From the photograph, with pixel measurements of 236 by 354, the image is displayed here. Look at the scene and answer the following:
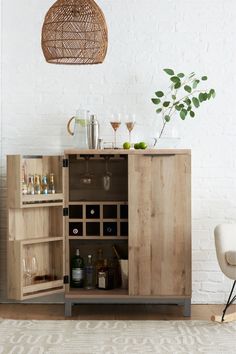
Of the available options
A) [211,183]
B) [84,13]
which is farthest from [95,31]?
[211,183]

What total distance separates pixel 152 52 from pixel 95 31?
6.78 ft

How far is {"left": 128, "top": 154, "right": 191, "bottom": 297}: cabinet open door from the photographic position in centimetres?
543

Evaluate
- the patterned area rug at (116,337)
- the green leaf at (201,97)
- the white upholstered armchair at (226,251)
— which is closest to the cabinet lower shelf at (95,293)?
the patterned area rug at (116,337)

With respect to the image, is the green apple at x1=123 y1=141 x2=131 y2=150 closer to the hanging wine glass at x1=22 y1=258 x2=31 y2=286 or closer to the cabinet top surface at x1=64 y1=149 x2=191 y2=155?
the cabinet top surface at x1=64 y1=149 x2=191 y2=155

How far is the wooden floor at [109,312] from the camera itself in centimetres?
548

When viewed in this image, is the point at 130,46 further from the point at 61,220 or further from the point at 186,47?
the point at 61,220

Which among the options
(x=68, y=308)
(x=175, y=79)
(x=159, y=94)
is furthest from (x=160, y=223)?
(x=175, y=79)

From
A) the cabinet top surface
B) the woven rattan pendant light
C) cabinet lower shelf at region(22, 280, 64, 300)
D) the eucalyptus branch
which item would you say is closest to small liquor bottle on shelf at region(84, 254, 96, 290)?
cabinet lower shelf at region(22, 280, 64, 300)

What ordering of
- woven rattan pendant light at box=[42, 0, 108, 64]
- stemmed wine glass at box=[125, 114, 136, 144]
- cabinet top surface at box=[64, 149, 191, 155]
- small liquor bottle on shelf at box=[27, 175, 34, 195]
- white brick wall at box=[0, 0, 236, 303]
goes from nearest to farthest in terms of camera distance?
woven rattan pendant light at box=[42, 0, 108, 64] → cabinet top surface at box=[64, 149, 191, 155] → small liquor bottle on shelf at box=[27, 175, 34, 195] → stemmed wine glass at box=[125, 114, 136, 144] → white brick wall at box=[0, 0, 236, 303]

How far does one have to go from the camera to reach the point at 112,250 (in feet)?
19.6

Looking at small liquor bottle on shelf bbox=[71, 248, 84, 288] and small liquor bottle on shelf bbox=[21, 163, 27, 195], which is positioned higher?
small liquor bottle on shelf bbox=[21, 163, 27, 195]

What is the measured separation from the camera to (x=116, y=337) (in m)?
4.82

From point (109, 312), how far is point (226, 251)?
113cm

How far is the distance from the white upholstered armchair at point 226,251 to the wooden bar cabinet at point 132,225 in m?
0.27
